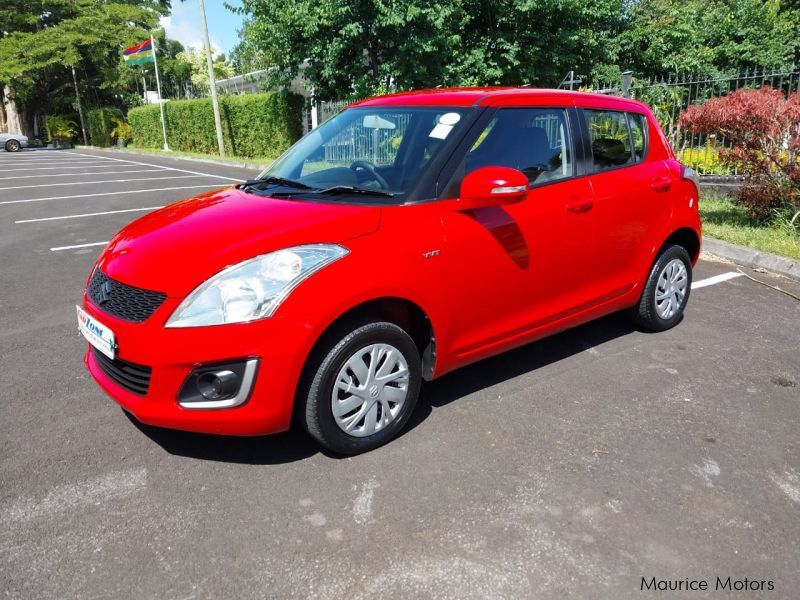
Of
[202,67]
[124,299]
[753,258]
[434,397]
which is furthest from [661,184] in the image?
[202,67]

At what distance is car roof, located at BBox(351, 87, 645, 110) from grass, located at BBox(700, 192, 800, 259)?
365 cm

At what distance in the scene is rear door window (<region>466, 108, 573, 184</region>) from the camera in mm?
3438

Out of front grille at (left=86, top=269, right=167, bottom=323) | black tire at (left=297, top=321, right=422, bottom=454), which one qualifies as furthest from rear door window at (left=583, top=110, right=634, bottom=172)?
front grille at (left=86, top=269, right=167, bottom=323)

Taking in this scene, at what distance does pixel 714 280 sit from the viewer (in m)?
6.16

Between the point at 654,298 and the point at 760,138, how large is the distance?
4044 mm

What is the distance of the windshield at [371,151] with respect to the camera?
334 cm

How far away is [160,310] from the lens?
2709mm

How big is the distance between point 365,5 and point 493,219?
13.8m

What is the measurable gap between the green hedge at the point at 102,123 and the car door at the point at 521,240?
41.5m

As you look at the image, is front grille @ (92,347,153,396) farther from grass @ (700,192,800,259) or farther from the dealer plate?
grass @ (700,192,800,259)

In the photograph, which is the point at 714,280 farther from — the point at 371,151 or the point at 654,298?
the point at 371,151

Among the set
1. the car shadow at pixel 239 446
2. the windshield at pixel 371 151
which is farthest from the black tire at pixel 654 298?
the car shadow at pixel 239 446

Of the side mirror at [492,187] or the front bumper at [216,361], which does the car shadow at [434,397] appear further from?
the side mirror at [492,187]

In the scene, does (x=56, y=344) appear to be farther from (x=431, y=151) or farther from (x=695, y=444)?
(x=695, y=444)
